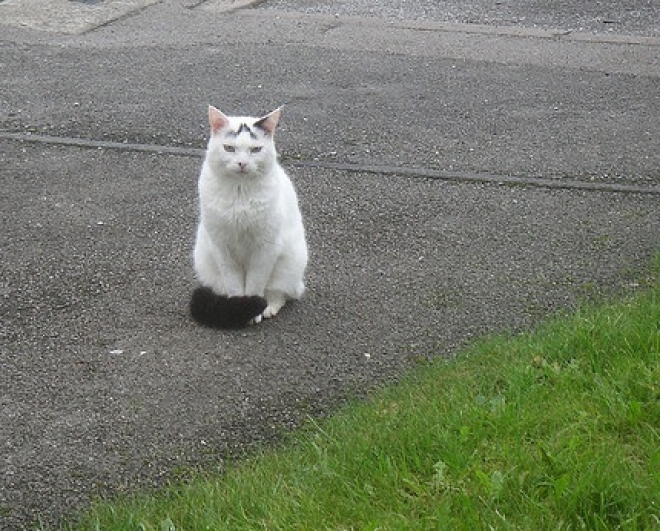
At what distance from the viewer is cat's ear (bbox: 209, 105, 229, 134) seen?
195 inches

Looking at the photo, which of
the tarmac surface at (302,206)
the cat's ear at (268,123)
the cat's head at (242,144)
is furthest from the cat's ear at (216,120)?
the tarmac surface at (302,206)

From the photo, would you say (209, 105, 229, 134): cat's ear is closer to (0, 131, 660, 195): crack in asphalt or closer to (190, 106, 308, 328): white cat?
(190, 106, 308, 328): white cat

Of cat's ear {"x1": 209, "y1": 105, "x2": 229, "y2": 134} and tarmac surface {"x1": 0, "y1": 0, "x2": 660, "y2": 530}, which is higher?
cat's ear {"x1": 209, "y1": 105, "x2": 229, "y2": 134}

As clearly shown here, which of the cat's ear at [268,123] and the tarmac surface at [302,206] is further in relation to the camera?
the cat's ear at [268,123]

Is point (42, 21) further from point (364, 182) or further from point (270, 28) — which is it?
point (364, 182)

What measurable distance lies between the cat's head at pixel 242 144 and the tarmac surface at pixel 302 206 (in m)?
0.70

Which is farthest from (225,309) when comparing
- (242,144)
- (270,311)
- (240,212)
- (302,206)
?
(302,206)

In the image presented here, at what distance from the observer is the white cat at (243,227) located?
4.95 m

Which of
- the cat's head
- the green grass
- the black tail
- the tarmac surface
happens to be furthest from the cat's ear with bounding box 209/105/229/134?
the green grass

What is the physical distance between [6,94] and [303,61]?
96.2 inches

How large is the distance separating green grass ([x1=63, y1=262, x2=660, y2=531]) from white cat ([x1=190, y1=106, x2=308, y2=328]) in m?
0.86

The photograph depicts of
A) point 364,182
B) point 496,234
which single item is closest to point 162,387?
point 496,234

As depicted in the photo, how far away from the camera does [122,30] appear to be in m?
10.7

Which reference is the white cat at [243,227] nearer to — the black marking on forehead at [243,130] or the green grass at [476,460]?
the black marking on forehead at [243,130]
